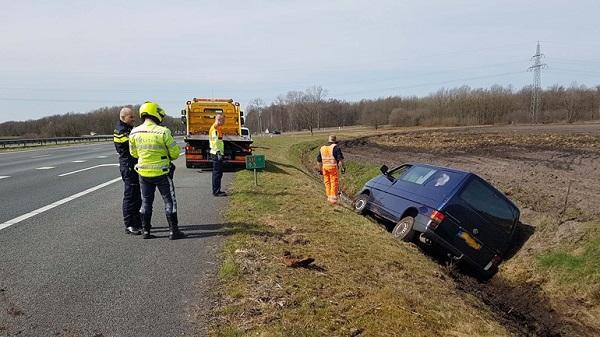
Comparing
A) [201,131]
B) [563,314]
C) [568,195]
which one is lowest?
[563,314]

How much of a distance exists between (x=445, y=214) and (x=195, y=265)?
478 centimetres

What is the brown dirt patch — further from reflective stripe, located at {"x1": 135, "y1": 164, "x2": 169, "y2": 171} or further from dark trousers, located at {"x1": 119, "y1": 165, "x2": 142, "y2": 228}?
dark trousers, located at {"x1": 119, "y1": 165, "x2": 142, "y2": 228}

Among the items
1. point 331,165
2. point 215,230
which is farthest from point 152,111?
point 331,165

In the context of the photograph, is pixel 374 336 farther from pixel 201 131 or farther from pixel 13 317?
pixel 201 131

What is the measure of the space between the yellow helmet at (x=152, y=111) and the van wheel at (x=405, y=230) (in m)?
5.01

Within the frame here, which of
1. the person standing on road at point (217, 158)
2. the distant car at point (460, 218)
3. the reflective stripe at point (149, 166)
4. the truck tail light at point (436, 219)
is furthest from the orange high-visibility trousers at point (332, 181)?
the reflective stripe at point (149, 166)

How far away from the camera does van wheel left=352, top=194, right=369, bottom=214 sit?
11.2 meters

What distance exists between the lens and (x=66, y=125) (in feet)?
284

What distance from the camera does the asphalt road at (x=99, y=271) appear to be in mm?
3871

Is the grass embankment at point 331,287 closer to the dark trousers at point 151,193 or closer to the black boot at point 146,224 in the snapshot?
the dark trousers at point 151,193

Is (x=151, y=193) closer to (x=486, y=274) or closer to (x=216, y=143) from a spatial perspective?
(x=216, y=143)

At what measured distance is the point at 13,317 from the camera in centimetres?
389

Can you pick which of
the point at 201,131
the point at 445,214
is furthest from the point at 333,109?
the point at 445,214

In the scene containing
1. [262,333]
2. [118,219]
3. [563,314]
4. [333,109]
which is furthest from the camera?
[333,109]
